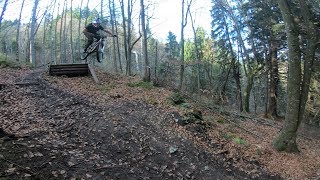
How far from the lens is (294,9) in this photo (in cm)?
1539

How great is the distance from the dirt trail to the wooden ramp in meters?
3.40

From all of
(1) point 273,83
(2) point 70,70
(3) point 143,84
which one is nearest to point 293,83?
(3) point 143,84

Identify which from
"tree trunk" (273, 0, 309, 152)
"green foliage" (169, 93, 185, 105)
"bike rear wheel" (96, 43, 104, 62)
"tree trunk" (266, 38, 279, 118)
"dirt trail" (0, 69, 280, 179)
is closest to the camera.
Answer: "dirt trail" (0, 69, 280, 179)

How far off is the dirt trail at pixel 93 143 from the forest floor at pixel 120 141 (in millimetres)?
17

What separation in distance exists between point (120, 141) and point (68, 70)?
7.78m

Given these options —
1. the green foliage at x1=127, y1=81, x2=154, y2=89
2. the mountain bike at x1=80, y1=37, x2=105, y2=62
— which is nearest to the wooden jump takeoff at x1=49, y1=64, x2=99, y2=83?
the mountain bike at x1=80, y1=37, x2=105, y2=62

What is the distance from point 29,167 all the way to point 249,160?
5703 millimetres

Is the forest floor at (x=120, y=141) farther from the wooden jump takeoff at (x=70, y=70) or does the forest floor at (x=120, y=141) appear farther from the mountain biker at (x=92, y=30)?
the mountain biker at (x=92, y=30)

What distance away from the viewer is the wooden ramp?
14383 mm

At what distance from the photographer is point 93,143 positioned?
7.24 m

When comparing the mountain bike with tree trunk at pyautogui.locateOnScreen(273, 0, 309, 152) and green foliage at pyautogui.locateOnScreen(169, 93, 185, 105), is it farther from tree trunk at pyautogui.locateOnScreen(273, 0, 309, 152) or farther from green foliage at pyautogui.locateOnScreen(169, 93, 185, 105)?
tree trunk at pyautogui.locateOnScreen(273, 0, 309, 152)

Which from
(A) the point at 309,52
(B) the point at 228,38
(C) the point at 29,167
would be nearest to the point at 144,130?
(C) the point at 29,167

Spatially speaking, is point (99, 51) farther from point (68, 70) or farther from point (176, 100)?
point (176, 100)

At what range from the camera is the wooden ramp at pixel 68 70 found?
1438cm
